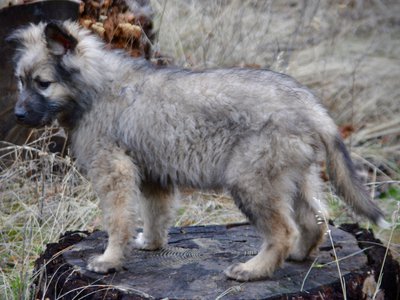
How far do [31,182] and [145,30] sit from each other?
1997 mm

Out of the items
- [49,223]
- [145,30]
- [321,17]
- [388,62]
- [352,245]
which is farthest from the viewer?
[321,17]

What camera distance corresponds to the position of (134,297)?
4316 millimetres

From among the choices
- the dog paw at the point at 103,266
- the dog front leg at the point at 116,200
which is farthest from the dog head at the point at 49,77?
the dog paw at the point at 103,266

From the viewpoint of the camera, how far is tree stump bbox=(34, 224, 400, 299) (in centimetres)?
440

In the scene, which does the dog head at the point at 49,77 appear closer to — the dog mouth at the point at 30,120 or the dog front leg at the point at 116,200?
the dog mouth at the point at 30,120

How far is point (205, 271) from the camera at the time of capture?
473cm

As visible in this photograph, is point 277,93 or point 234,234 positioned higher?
point 277,93

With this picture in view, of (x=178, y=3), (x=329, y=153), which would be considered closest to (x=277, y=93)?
(x=329, y=153)

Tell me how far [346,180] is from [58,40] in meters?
1.98

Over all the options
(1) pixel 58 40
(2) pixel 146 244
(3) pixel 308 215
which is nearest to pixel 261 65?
(2) pixel 146 244

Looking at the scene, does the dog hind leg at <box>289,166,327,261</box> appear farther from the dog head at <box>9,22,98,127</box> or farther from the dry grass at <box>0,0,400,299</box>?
the dog head at <box>9,22,98,127</box>

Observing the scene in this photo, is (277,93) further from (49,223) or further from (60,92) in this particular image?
(49,223)

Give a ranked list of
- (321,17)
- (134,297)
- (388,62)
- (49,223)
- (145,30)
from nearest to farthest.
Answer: (134,297) < (49,223) < (145,30) < (388,62) < (321,17)

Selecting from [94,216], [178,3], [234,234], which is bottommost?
[94,216]
